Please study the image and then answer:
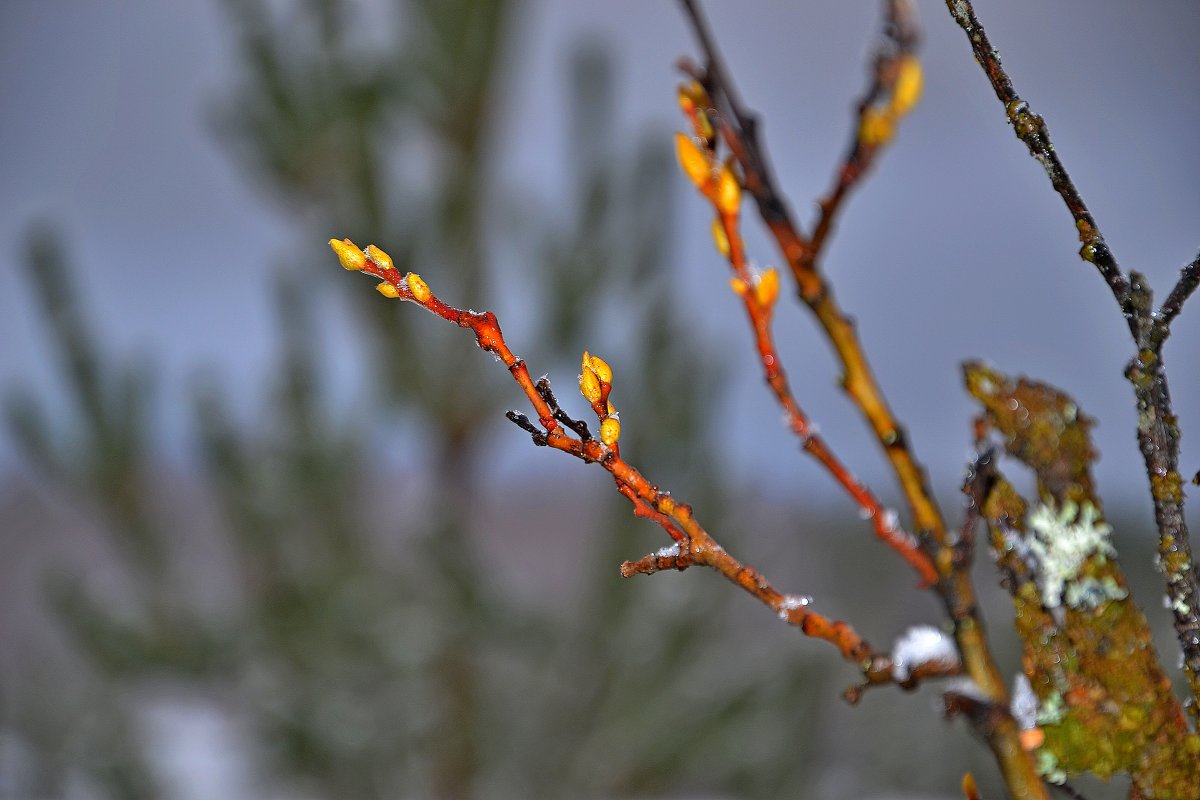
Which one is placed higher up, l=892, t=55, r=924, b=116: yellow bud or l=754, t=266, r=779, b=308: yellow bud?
l=892, t=55, r=924, b=116: yellow bud

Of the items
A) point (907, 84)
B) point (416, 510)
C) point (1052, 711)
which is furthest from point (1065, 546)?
point (416, 510)

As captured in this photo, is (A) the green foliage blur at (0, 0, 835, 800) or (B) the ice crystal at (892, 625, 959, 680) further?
(A) the green foliage blur at (0, 0, 835, 800)

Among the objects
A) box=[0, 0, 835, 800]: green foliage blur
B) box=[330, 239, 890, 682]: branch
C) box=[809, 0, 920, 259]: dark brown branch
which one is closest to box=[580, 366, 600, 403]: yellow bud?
box=[330, 239, 890, 682]: branch

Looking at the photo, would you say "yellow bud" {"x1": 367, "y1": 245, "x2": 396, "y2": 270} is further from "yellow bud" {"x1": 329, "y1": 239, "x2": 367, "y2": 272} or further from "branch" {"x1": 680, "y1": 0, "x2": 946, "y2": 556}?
"branch" {"x1": 680, "y1": 0, "x2": 946, "y2": 556}

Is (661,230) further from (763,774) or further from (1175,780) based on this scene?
(1175,780)

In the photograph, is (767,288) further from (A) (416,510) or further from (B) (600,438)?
(A) (416,510)

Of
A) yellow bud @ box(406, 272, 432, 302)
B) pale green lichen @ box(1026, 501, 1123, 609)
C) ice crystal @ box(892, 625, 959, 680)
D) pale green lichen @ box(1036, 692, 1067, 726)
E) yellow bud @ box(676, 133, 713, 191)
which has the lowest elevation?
pale green lichen @ box(1036, 692, 1067, 726)

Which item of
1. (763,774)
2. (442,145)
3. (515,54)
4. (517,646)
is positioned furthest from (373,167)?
(763,774)
